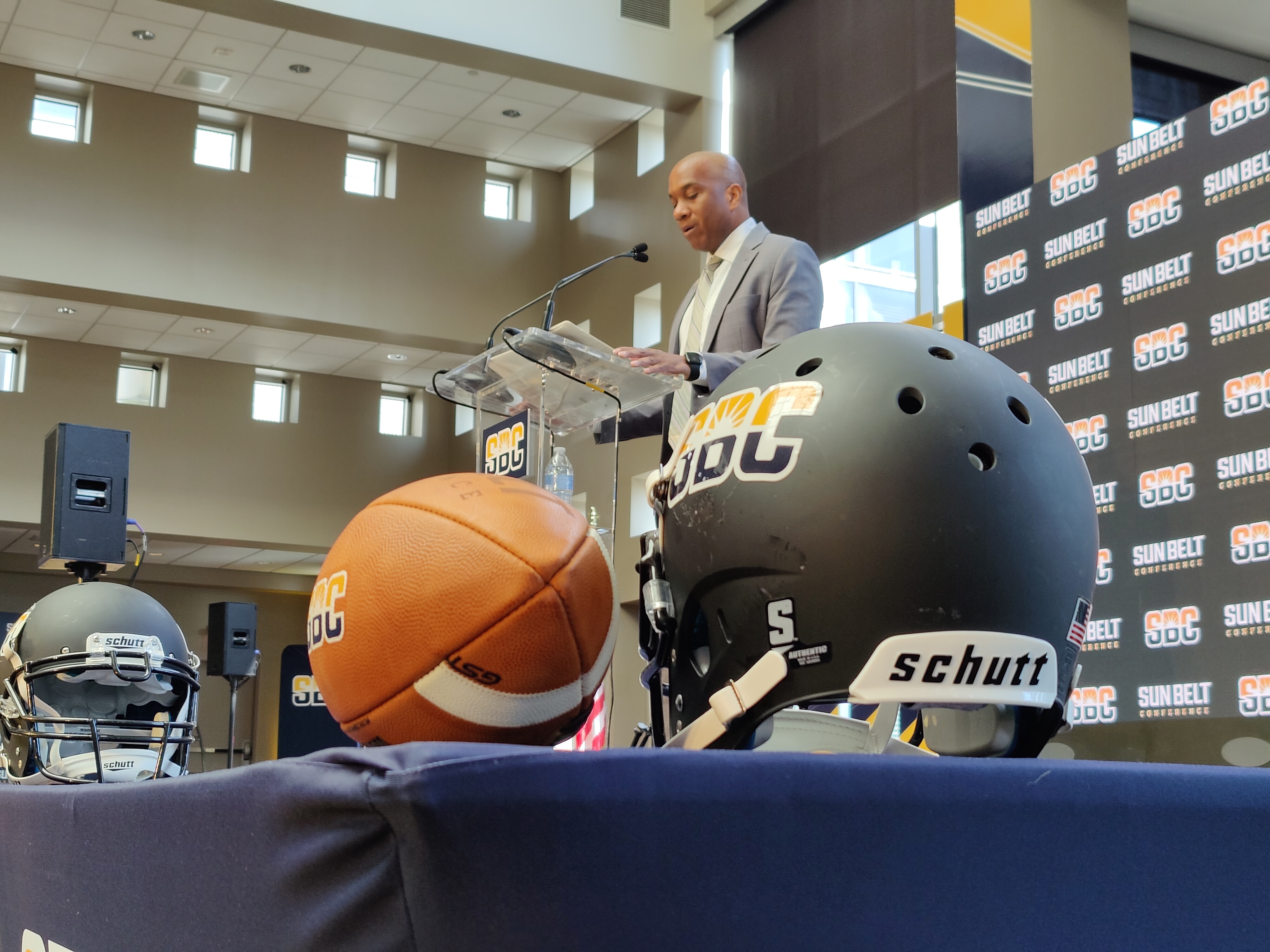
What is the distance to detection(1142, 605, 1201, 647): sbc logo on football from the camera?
3922mm

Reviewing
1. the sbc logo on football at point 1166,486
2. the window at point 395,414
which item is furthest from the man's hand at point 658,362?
the window at point 395,414

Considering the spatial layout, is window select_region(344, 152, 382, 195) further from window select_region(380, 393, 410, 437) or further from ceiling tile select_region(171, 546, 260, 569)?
ceiling tile select_region(171, 546, 260, 569)

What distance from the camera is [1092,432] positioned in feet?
14.4

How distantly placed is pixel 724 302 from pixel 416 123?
29.2 ft

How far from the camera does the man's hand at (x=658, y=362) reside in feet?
6.27

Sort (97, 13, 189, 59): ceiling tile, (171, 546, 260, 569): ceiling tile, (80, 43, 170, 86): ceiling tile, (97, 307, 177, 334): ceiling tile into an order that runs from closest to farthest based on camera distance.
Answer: (97, 13, 189, 59): ceiling tile, (80, 43, 170, 86): ceiling tile, (97, 307, 177, 334): ceiling tile, (171, 546, 260, 569): ceiling tile

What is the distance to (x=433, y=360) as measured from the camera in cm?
1197

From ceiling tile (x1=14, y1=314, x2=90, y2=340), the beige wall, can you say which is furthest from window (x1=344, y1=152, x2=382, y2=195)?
the beige wall

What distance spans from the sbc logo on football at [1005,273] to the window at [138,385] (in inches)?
355

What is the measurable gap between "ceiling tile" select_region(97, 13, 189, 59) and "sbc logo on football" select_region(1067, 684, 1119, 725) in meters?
7.95

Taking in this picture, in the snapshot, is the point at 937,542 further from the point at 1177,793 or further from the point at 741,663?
the point at 1177,793

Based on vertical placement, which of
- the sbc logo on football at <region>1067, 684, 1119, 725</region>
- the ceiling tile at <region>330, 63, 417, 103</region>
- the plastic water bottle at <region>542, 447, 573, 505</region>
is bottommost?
the sbc logo on football at <region>1067, 684, 1119, 725</region>

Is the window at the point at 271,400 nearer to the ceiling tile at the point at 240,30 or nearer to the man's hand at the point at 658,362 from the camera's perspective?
the ceiling tile at the point at 240,30

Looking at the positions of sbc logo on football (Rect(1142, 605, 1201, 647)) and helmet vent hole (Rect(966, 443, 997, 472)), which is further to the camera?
sbc logo on football (Rect(1142, 605, 1201, 647))
